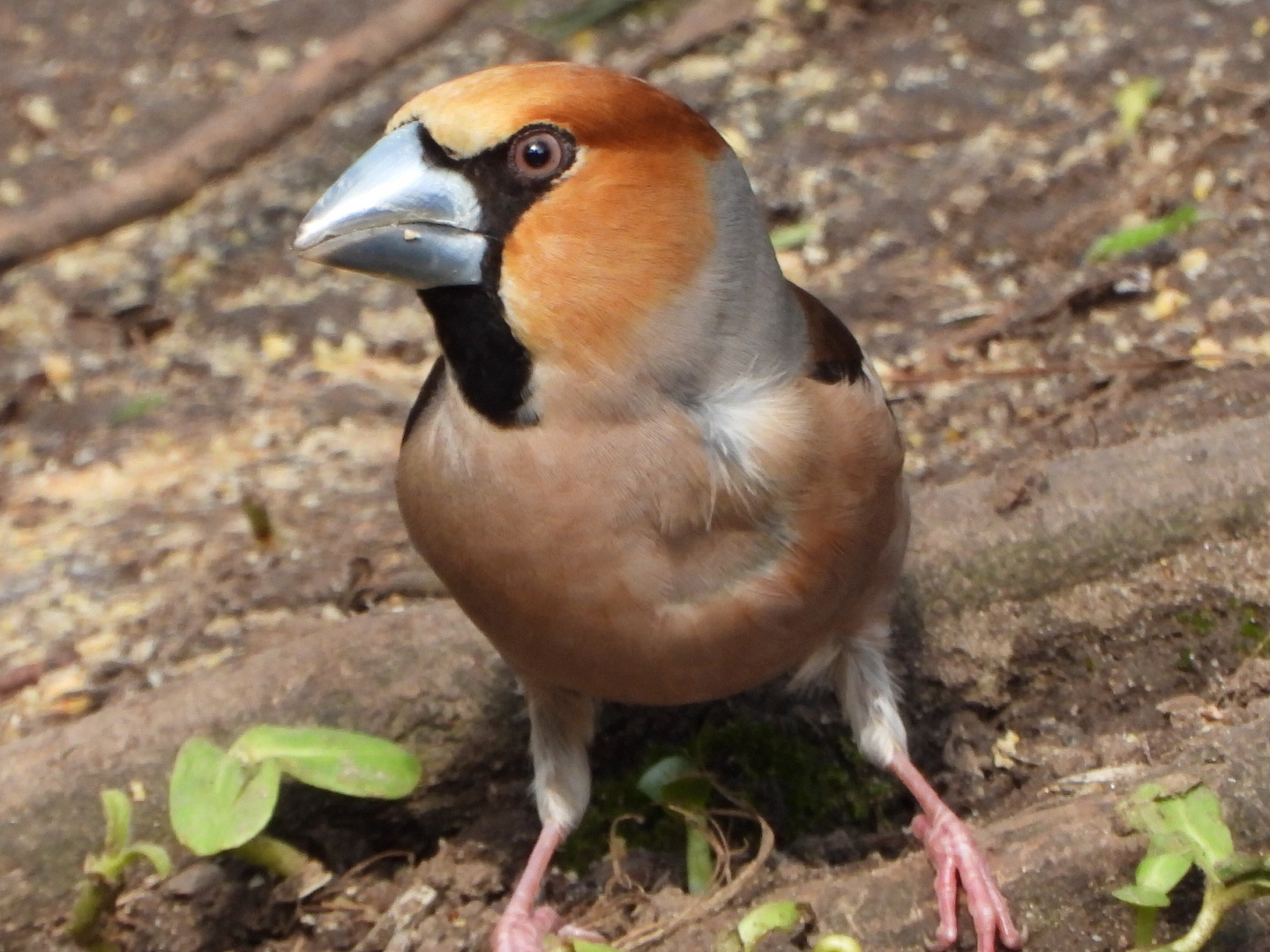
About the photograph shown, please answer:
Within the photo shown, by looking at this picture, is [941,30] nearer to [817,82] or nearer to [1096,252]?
A: [817,82]

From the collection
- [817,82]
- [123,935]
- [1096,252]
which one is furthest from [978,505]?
[817,82]

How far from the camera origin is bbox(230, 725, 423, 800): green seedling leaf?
273cm

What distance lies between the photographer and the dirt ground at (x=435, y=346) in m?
3.15

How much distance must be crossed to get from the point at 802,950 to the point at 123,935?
1.28 m

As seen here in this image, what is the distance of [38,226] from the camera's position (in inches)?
207

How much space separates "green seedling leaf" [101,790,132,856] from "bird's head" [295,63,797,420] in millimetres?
1045

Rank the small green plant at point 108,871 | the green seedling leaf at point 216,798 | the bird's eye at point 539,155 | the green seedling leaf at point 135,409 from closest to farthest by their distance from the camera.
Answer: the bird's eye at point 539,155
the green seedling leaf at point 216,798
the small green plant at point 108,871
the green seedling leaf at point 135,409

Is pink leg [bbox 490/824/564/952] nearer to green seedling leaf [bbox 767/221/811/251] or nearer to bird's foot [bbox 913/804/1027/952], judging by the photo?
bird's foot [bbox 913/804/1027/952]

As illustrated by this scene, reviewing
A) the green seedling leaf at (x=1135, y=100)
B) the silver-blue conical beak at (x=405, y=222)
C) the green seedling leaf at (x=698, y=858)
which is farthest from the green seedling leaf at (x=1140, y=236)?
the silver-blue conical beak at (x=405, y=222)

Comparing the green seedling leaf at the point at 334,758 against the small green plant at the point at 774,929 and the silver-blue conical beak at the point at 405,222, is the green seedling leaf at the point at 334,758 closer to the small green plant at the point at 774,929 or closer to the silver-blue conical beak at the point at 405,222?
the small green plant at the point at 774,929

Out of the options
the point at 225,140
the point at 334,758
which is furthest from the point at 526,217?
the point at 225,140

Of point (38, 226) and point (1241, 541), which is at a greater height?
point (38, 226)

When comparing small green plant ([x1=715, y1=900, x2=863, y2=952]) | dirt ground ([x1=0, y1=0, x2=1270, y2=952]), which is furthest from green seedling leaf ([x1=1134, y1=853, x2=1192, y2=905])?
small green plant ([x1=715, y1=900, x2=863, y2=952])

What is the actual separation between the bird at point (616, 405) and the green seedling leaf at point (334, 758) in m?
0.29
